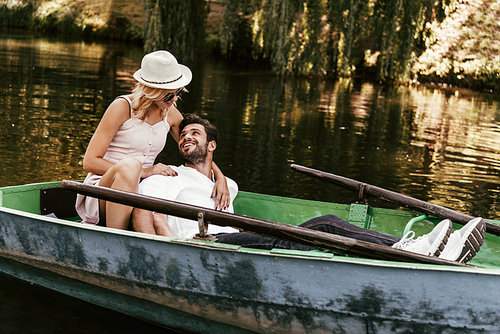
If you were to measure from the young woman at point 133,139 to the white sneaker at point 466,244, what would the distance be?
5.22ft

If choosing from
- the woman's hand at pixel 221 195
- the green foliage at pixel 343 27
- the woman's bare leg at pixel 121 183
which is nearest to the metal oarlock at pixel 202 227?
the woman's bare leg at pixel 121 183

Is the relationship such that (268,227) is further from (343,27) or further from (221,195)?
(343,27)

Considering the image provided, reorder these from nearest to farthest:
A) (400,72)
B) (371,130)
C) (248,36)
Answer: (371,130) < (400,72) < (248,36)

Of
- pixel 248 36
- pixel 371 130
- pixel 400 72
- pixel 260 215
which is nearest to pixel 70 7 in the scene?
pixel 248 36

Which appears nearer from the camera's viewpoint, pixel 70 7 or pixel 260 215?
pixel 260 215

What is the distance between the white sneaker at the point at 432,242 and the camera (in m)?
3.23

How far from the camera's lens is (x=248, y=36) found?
87.4ft

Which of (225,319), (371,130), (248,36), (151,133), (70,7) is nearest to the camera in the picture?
(225,319)

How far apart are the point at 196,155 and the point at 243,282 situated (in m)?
1.18

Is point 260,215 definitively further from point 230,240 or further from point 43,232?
point 43,232

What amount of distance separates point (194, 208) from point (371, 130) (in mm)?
8640

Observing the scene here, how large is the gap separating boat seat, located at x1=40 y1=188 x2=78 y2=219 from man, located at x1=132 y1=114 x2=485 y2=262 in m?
1.13

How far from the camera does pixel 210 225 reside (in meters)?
3.93

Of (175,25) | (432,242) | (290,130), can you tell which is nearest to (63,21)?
(175,25)
